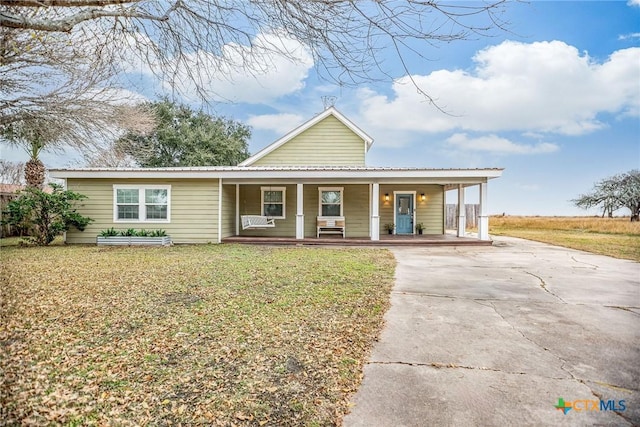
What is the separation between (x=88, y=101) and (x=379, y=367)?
1042 cm

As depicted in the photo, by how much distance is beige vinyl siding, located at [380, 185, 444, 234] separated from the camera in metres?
14.8

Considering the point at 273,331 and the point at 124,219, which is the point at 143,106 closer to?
the point at 124,219

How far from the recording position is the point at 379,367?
2.84 m

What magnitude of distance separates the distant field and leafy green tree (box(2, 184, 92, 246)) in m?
17.5

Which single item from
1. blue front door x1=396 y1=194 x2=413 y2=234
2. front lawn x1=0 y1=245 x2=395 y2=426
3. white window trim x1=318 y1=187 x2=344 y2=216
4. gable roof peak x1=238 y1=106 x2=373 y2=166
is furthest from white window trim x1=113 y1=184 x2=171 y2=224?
blue front door x1=396 y1=194 x2=413 y2=234

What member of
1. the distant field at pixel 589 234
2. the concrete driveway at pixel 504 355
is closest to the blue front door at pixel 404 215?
the distant field at pixel 589 234

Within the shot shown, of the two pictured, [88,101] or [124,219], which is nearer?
[88,101]

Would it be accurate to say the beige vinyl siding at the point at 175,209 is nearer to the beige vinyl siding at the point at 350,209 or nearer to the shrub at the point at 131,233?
the shrub at the point at 131,233

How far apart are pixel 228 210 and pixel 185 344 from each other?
35.0 feet

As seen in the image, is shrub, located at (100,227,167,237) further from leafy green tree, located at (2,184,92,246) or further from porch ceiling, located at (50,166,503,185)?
porch ceiling, located at (50,166,503,185)

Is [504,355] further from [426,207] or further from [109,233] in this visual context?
[109,233]

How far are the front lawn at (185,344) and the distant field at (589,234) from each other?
9.02 meters

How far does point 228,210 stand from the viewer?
44.6ft

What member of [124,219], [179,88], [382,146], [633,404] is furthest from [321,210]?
[633,404]
